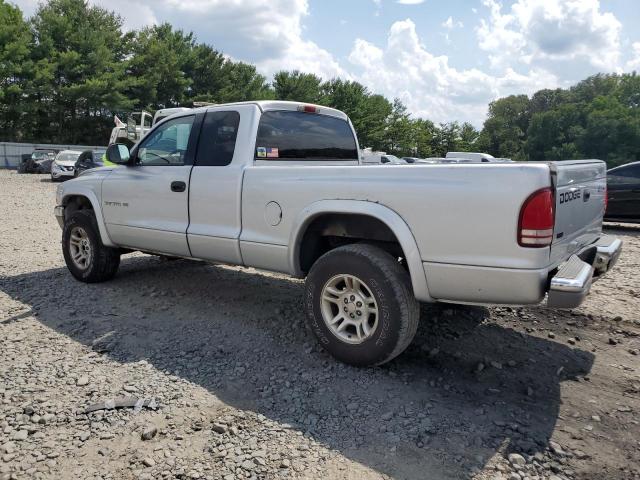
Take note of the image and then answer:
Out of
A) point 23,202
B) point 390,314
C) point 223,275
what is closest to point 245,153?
point 390,314

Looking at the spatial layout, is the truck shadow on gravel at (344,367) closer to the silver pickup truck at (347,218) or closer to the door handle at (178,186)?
the silver pickup truck at (347,218)

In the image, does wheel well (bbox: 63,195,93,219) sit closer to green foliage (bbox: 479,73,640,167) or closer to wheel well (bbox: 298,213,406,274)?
wheel well (bbox: 298,213,406,274)

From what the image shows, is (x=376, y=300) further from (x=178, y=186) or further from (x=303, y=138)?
(x=178, y=186)

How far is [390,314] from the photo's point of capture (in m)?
3.41

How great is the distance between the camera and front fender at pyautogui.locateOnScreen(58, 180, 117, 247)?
5570 millimetres

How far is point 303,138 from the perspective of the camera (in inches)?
193

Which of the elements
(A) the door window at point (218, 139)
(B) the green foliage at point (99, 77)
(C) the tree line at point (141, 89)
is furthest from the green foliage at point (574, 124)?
(A) the door window at point (218, 139)

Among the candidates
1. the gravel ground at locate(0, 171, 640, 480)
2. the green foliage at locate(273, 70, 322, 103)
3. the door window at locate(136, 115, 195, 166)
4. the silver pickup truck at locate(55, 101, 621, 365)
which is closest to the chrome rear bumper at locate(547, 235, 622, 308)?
the silver pickup truck at locate(55, 101, 621, 365)

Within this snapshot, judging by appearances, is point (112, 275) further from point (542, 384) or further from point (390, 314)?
point (542, 384)

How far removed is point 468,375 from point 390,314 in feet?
2.59

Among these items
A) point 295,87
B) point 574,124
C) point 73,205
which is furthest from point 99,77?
point 574,124

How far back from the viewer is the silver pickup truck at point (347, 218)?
300 centimetres

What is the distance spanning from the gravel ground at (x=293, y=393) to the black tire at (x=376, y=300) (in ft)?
0.55

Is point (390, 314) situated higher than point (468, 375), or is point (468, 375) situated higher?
point (390, 314)
